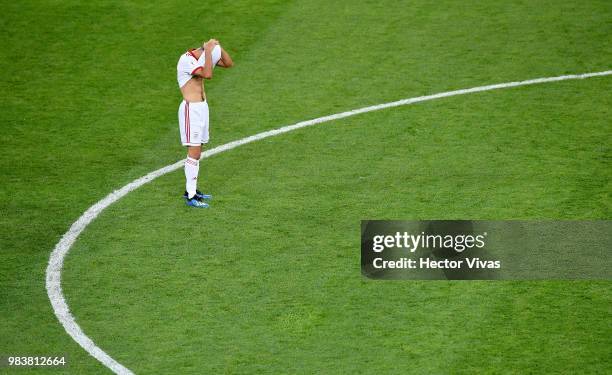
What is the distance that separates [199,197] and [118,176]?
133cm

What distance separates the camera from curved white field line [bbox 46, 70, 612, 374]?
34.4ft

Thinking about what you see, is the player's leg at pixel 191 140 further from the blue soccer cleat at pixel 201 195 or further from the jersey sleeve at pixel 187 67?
the jersey sleeve at pixel 187 67

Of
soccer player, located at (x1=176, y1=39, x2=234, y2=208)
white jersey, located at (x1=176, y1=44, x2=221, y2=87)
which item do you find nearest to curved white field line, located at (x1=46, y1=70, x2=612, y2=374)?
soccer player, located at (x1=176, y1=39, x2=234, y2=208)

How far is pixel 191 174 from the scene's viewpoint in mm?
13141

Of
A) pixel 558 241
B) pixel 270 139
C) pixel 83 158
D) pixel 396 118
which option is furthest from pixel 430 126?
pixel 83 158

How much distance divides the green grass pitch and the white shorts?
804mm

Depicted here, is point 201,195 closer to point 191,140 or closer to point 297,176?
point 191,140

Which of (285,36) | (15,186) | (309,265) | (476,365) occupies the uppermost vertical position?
(285,36)

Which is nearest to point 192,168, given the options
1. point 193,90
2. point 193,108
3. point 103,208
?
point 193,108

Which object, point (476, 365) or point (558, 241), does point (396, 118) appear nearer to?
point (558, 241)

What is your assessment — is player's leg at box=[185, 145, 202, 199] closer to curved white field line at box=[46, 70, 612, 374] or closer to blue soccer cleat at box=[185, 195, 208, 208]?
blue soccer cleat at box=[185, 195, 208, 208]

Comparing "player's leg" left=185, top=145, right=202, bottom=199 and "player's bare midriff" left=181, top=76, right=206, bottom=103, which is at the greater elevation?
"player's bare midriff" left=181, top=76, right=206, bottom=103

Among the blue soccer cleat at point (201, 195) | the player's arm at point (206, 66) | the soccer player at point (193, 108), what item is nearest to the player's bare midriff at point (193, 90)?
the soccer player at point (193, 108)

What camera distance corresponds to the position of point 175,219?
A: 13.0m
